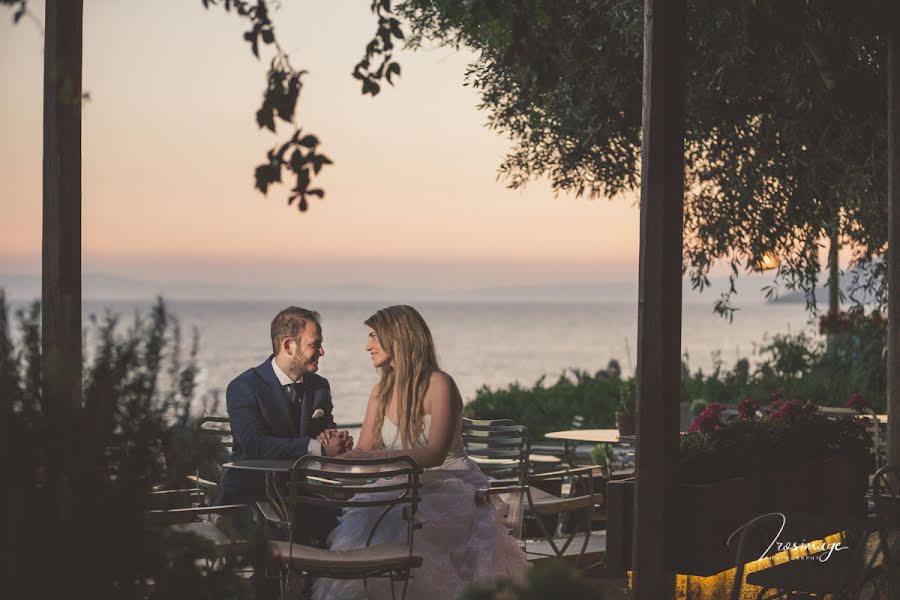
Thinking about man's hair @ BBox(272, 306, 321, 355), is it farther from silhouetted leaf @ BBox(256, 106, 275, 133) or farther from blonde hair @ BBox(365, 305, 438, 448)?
silhouetted leaf @ BBox(256, 106, 275, 133)

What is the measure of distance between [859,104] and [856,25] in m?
0.83

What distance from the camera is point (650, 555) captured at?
15.2 feet

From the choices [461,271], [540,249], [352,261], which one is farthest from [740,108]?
[461,271]

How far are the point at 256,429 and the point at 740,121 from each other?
4790 mm

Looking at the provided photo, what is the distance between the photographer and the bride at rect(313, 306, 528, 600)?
16.2ft

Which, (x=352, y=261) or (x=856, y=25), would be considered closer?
(x=856, y=25)

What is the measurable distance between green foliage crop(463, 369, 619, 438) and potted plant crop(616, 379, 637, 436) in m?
4.57

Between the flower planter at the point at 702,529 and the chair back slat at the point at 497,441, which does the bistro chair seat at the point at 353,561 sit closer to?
the flower planter at the point at 702,529

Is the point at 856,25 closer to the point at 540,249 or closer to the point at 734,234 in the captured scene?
the point at 734,234

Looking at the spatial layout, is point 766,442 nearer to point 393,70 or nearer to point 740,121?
point 393,70

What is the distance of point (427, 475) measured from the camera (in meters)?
5.05

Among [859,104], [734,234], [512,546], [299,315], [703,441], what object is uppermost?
[859,104]

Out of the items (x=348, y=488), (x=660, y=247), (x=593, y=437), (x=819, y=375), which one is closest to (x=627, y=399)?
(x=593, y=437)
